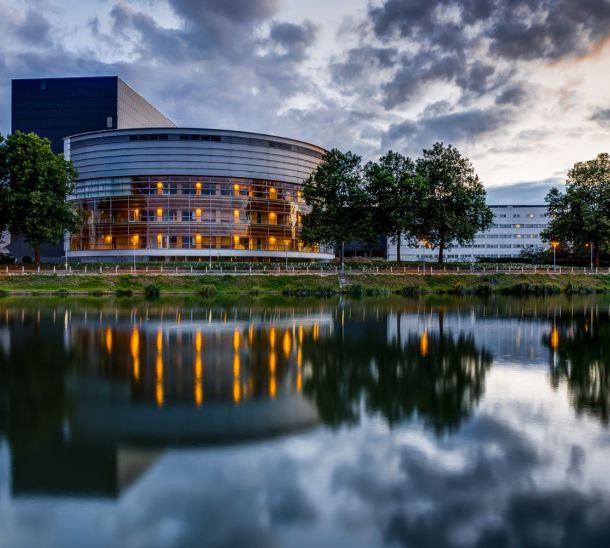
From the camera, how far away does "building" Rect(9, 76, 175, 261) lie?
116m

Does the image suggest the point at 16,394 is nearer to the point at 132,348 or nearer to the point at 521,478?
the point at 132,348

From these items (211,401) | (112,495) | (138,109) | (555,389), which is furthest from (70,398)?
(138,109)

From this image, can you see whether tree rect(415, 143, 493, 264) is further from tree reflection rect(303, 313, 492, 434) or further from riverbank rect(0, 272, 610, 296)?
tree reflection rect(303, 313, 492, 434)

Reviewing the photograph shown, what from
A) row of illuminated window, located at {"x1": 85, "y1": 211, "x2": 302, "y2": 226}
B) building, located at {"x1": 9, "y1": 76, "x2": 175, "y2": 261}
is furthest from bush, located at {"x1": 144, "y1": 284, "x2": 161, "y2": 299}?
building, located at {"x1": 9, "y1": 76, "x2": 175, "y2": 261}

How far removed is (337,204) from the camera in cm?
8138

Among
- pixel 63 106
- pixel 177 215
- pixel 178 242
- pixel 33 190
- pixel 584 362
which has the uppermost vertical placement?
pixel 63 106

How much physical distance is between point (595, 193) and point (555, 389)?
7981cm

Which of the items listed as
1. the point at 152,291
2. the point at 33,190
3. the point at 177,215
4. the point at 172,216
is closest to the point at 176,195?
the point at 177,215

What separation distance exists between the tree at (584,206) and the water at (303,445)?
214 feet

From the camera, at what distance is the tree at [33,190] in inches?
2724

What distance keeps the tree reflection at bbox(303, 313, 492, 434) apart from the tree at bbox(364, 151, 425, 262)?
52.8 meters

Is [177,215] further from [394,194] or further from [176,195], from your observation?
[394,194]

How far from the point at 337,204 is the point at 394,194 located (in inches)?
336

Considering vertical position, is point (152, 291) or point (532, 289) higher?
point (152, 291)
